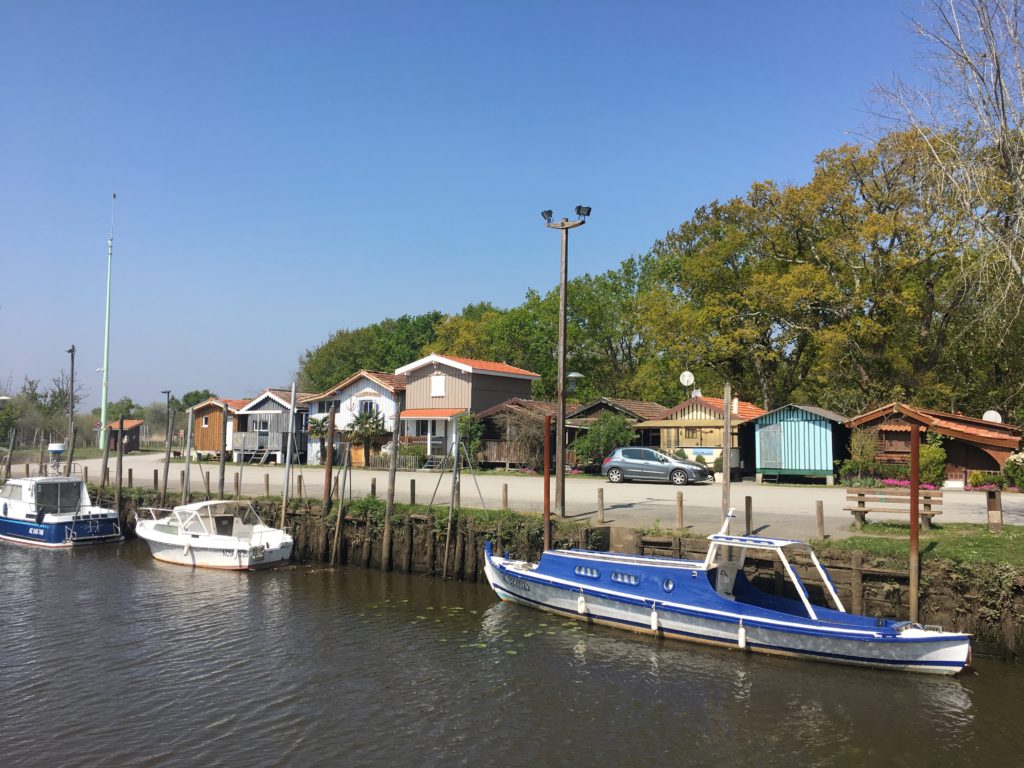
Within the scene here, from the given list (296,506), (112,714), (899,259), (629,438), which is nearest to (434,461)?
(629,438)

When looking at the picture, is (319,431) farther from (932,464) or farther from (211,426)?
(932,464)

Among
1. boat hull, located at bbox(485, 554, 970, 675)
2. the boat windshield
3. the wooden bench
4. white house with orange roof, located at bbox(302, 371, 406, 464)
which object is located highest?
white house with orange roof, located at bbox(302, 371, 406, 464)

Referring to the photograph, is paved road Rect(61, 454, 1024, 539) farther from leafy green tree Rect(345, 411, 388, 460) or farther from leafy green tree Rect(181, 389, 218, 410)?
leafy green tree Rect(181, 389, 218, 410)

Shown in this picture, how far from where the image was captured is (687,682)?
43.9 feet

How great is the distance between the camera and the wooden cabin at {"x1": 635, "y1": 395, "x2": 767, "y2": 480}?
39.3 meters

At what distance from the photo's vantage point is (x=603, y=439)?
4128cm

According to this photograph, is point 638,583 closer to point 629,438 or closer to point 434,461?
point 629,438

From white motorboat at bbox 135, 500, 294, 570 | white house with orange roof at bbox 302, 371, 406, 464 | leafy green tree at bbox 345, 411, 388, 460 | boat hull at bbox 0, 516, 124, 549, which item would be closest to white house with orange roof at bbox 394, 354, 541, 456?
white house with orange roof at bbox 302, 371, 406, 464

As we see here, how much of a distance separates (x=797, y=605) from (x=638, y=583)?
10.2 feet

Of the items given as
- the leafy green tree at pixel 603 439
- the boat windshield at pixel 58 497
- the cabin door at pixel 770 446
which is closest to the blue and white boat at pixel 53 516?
the boat windshield at pixel 58 497

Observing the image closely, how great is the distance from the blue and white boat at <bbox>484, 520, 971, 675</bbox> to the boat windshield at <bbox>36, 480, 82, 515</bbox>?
19767 mm

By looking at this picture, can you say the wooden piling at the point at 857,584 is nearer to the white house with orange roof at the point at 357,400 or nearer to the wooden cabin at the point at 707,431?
the wooden cabin at the point at 707,431

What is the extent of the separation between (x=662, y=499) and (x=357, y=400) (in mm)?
30548

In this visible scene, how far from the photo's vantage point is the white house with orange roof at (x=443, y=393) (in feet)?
159
